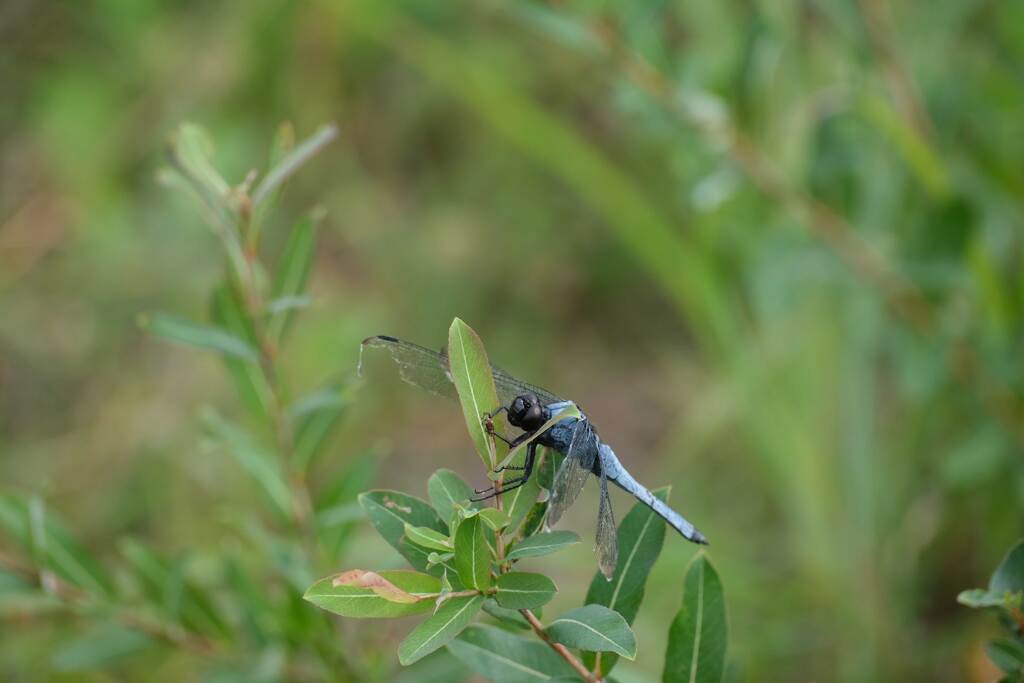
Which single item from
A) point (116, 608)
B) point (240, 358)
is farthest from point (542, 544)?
point (116, 608)

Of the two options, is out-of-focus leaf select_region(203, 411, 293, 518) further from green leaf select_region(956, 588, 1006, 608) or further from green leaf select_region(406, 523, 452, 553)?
green leaf select_region(956, 588, 1006, 608)

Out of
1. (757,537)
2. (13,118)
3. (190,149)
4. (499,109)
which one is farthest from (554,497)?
(13,118)

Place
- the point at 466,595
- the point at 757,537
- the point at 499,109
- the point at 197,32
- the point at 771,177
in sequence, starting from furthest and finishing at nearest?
the point at 197,32 → the point at 499,109 → the point at 757,537 → the point at 771,177 → the point at 466,595

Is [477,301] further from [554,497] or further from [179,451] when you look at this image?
[554,497]

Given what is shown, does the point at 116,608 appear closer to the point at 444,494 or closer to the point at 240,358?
the point at 240,358

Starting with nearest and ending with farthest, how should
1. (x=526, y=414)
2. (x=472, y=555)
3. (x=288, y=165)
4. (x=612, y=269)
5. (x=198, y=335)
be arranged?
(x=472, y=555)
(x=526, y=414)
(x=288, y=165)
(x=198, y=335)
(x=612, y=269)

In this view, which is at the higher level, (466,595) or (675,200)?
(675,200)

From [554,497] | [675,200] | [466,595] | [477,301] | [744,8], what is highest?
[744,8]
